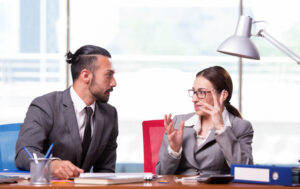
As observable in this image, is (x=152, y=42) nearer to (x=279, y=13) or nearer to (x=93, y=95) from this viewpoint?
(x=279, y=13)

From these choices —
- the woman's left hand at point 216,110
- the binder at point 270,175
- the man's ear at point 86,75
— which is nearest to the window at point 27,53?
the man's ear at point 86,75

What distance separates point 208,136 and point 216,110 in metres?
0.25

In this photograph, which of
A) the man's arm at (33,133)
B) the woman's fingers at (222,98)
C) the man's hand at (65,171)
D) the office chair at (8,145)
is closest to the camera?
the man's hand at (65,171)

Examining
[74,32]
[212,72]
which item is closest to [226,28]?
[74,32]

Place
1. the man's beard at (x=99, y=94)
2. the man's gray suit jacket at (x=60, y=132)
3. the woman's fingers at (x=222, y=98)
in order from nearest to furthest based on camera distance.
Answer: the man's gray suit jacket at (x=60, y=132) → the woman's fingers at (x=222, y=98) → the man's beard at (x=99, y=94)

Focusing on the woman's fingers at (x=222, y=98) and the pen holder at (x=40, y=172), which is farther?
the woman's fingers at (x=222, y=98)

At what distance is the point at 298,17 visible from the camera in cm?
588

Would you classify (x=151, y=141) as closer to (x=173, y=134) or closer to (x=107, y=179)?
(x=173, y=134)

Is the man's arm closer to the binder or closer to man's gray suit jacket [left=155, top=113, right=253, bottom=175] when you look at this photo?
man's gray suit jacket [left=155, top=113, right=253, bottom=175]

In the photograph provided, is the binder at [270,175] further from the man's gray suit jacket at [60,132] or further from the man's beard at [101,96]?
the man's beard at [101,96]

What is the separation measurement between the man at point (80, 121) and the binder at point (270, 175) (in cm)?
100

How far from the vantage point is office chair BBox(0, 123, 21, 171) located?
3.17 m

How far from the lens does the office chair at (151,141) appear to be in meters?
3.32

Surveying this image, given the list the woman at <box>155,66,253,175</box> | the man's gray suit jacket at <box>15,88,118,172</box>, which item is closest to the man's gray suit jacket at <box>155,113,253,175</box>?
the woman at <box>155,66,253,175</box>
